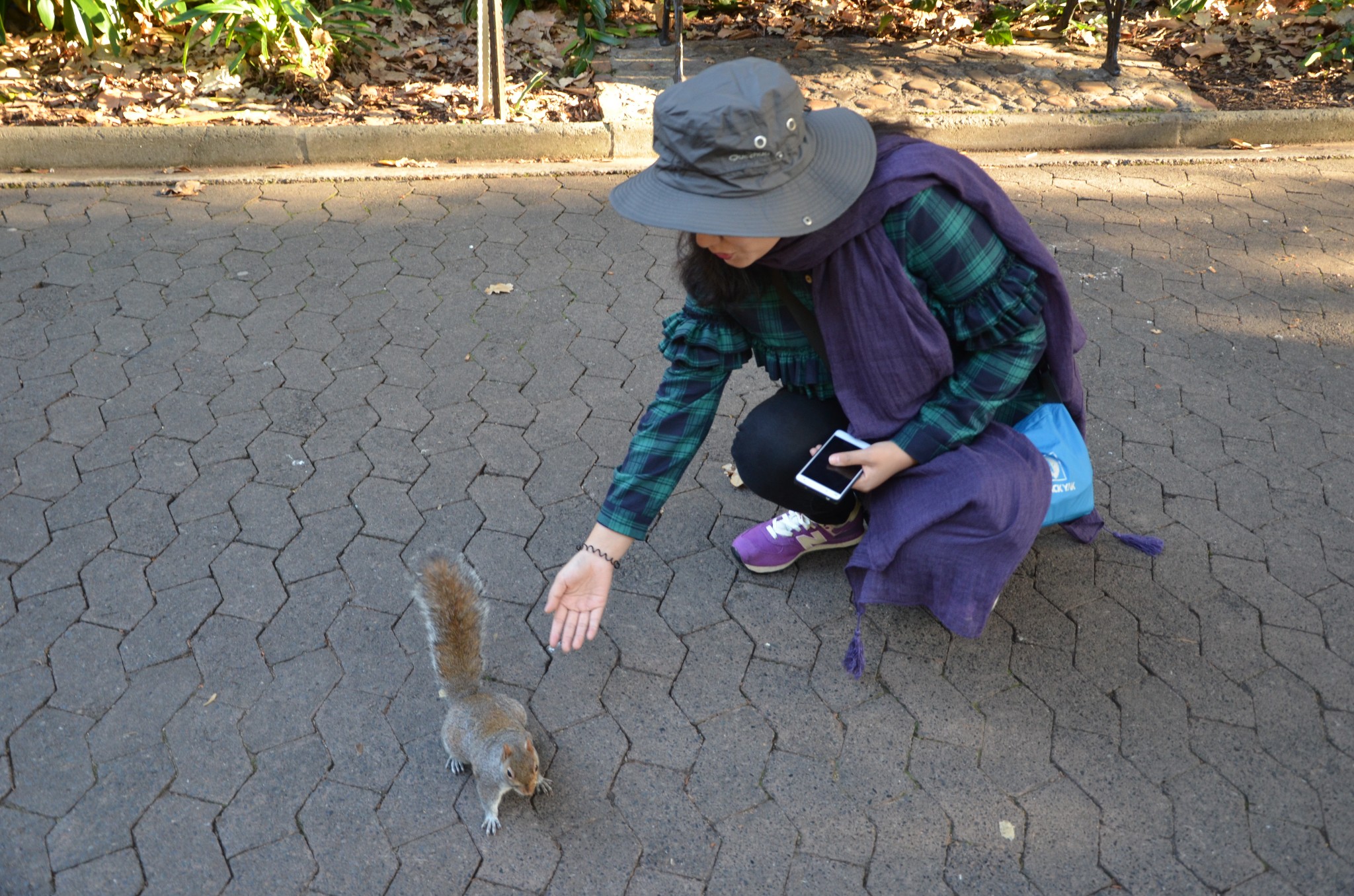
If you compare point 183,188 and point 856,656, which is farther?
point 183,188

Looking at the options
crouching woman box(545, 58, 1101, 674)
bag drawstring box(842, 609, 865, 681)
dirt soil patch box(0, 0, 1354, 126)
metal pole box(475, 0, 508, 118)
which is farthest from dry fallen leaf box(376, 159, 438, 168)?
bag drawstring box(842, 609, 865, 681)

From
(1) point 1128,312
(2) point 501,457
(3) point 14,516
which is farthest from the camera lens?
(1) point 1128,312

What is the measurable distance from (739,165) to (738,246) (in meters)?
0.22

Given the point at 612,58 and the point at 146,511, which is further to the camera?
the point at 612,58

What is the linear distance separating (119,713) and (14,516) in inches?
43.5

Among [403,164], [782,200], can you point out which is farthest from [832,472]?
[403,164]

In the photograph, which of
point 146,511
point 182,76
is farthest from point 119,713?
point 182,76

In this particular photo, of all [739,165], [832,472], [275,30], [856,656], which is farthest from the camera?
[275,30]

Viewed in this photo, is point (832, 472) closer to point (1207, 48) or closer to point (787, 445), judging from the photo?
point (787, 445)

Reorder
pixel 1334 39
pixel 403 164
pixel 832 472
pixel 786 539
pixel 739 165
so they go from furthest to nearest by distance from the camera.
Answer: pixel 1334 39 < pixel 403 164 < pixel 786 539 < pixel 832 472 < pixel 739 165

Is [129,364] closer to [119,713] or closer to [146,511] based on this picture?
[146,511]

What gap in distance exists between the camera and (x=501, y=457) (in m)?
3.76

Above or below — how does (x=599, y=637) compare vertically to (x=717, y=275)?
below

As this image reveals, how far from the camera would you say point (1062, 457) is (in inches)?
104
